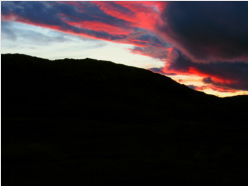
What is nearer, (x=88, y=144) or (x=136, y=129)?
(x=88, y=144)

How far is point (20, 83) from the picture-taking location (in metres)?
34.0

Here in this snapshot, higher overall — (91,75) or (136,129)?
(91,75)

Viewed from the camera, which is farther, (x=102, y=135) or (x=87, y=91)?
(x=87, y=91)

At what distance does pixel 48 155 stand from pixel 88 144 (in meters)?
3.57

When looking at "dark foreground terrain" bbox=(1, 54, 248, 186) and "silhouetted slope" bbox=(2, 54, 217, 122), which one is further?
"silhouetted slope" bbox=(2, 54, 217, 122)

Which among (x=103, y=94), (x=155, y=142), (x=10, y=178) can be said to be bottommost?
(x=10, y=178)

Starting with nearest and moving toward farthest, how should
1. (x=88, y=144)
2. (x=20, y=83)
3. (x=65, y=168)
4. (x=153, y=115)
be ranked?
(x=65, y=168) < (x=88, y=144) < (x=153, y=115) < (x=20, y=83)

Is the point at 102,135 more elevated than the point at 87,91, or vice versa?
the point at 87,91

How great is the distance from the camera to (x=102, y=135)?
63.3ft

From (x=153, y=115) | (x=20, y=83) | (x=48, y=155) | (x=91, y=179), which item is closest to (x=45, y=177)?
(x=91, y=179)

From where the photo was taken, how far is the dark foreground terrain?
1048 cm

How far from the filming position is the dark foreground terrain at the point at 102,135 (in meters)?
10.5

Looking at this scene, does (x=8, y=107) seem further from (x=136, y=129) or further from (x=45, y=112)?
(x=136, y=129)

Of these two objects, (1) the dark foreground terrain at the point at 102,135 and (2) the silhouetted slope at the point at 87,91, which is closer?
(1) the dark foreground terrain at the point at 102,135
